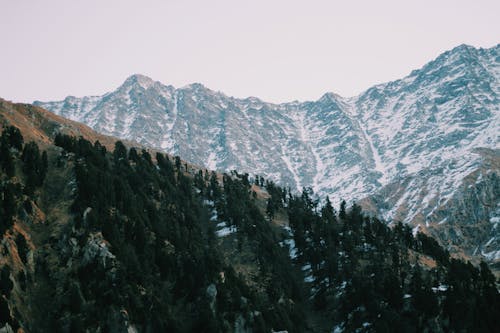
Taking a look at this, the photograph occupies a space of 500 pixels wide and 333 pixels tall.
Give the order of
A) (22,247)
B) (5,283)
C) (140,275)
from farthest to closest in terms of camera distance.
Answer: (140,275) < (22,247) < (5,283)

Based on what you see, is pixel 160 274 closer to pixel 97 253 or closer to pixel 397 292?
pixel 97 253

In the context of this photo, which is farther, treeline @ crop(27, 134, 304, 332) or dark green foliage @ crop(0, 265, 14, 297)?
treeline @ crop(27, 134, 304, 332)

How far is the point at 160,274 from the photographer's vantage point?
15275cm

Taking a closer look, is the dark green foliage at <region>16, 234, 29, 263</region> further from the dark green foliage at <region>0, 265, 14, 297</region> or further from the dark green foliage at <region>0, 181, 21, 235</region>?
the dark green foliage at <region>0, 265, 14, 297</region>

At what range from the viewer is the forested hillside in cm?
12225

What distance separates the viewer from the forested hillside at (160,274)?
4813 inches

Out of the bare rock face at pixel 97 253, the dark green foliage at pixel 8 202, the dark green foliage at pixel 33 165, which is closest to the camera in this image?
the dark green foliage at pixel 8 202

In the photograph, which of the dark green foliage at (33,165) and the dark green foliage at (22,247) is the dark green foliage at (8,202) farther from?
the dark green foliage at (33,165)

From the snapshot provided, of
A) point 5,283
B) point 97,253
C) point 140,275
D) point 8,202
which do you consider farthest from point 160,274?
point 5,283

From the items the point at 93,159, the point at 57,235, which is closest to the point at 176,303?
the point at 57,235

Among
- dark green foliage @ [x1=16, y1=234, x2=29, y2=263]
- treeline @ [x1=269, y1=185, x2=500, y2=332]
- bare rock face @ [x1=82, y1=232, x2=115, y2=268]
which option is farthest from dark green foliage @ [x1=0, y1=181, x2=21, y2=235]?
treeline @ [x1=269, y1=185, x2=500, y2=332]

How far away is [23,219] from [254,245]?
87768 millimetres

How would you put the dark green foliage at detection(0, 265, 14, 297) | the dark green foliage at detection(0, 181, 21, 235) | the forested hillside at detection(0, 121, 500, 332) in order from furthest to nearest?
the dark green foliage at detection(0, 181, 21, 235), the forested hillside at detection(0, 121, 500, 332), the dark green foliage at detection(0, 265, 14, 297)

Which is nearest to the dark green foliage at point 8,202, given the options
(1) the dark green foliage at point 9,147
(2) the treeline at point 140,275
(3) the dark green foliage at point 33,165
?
(3) the dark green foliage at point 33,165
